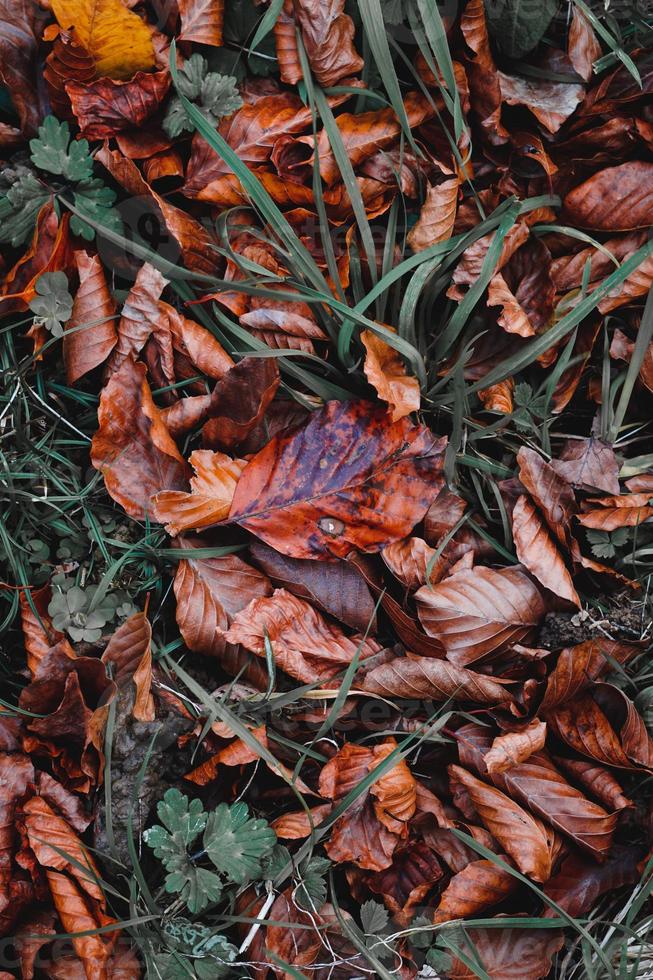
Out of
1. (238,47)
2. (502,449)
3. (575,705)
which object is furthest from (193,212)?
(575,705)

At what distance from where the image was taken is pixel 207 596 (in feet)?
6.49

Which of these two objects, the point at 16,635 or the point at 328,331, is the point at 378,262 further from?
the point at 16,635

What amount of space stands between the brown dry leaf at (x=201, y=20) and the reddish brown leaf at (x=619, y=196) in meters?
1.05

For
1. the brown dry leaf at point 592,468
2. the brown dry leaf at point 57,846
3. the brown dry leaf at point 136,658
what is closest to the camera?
the brown dry leaf at point 57,846

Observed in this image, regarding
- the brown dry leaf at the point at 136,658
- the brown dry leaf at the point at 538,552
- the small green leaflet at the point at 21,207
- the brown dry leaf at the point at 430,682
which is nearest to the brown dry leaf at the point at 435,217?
the brown dry leaf at the point at 538,552

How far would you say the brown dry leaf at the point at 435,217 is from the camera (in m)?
2.06

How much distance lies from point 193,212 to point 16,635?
123cm

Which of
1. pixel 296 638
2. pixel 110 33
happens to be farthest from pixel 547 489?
pixel 110 33

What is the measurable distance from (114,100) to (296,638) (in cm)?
145

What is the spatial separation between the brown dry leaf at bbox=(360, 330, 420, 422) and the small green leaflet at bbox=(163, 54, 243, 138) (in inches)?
27.3

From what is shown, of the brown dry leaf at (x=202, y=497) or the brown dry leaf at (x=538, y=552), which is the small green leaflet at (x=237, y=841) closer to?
the brown dry leaf at (x=202, y=497)

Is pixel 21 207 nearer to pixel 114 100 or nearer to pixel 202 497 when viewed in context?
pixel 114 100

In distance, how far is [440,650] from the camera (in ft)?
6.55

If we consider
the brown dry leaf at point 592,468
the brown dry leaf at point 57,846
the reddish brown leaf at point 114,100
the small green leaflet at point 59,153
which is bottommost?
the brown dry leaf at point 57,846
